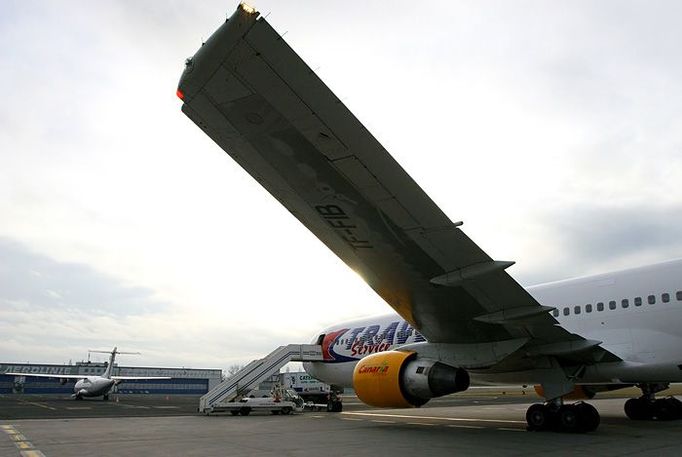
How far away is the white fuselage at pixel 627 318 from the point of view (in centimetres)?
941

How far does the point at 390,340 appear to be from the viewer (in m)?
13.8

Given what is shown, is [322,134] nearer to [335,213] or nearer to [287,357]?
[335,213]

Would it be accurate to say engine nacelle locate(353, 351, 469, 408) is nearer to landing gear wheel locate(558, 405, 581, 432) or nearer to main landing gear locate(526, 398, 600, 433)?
main landing gear locate(526, 398, 600, 433)

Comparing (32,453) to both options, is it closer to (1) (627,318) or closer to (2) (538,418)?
(2) (538,418)

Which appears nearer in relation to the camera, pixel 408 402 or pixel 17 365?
pixel 408 402

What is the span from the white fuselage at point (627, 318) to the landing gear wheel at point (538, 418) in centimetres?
63

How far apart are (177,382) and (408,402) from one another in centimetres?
8310

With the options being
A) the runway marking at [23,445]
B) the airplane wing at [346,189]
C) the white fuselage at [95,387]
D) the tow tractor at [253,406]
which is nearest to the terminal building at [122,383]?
the white fuselage at [95,387]

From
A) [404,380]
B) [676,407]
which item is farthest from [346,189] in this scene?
[676,407]

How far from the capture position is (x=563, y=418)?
9117 mm

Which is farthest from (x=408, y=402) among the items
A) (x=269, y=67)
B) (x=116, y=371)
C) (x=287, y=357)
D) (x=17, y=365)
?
(x=17, y=365)

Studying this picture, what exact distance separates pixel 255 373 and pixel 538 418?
36.0ft

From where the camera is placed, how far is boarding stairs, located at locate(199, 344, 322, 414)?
670 inches

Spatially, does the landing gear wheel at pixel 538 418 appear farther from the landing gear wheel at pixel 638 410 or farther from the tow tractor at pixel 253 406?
the tow tractor at pixel 253 406
